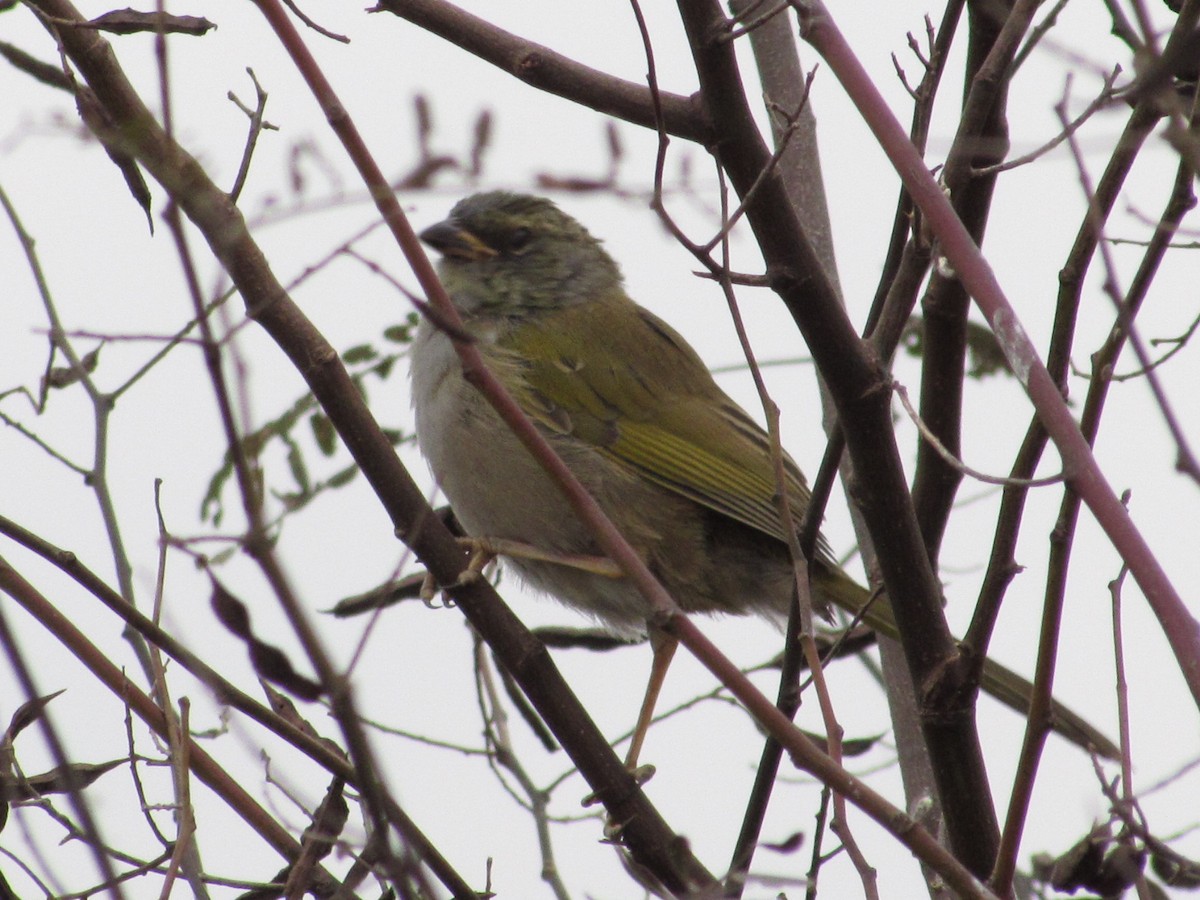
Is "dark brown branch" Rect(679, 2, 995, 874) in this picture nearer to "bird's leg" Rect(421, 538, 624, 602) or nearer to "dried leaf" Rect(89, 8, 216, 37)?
"dried leaf" Rect(89, 8, 216, 37)

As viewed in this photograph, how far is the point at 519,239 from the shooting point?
5.94 metres

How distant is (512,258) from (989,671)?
2.41 metres

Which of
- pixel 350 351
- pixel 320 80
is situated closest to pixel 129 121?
pixel 320 80

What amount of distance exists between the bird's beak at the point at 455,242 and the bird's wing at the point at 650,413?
0.39 meters

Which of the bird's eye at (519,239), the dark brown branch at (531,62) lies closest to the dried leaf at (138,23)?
the dark brown branch at (531,62)

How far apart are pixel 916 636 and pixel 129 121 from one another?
6.20 feet

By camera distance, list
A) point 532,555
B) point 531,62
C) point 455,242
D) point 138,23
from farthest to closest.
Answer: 1. point 455,242
2. point 532,555
3. point 531,62
4. point 138,23

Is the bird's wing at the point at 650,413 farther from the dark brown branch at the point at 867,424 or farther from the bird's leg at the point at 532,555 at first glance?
the dark brown branch at the point at 867,424

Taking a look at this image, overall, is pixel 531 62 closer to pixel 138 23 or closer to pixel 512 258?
pixel 138 23

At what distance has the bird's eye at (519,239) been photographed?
19.4ft

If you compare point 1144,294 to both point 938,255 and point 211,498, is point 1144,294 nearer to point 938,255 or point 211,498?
point 938,255

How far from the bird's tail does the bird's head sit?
62.5 inches

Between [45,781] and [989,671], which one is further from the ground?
[989,671]

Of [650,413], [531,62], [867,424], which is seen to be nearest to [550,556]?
[650,413]
